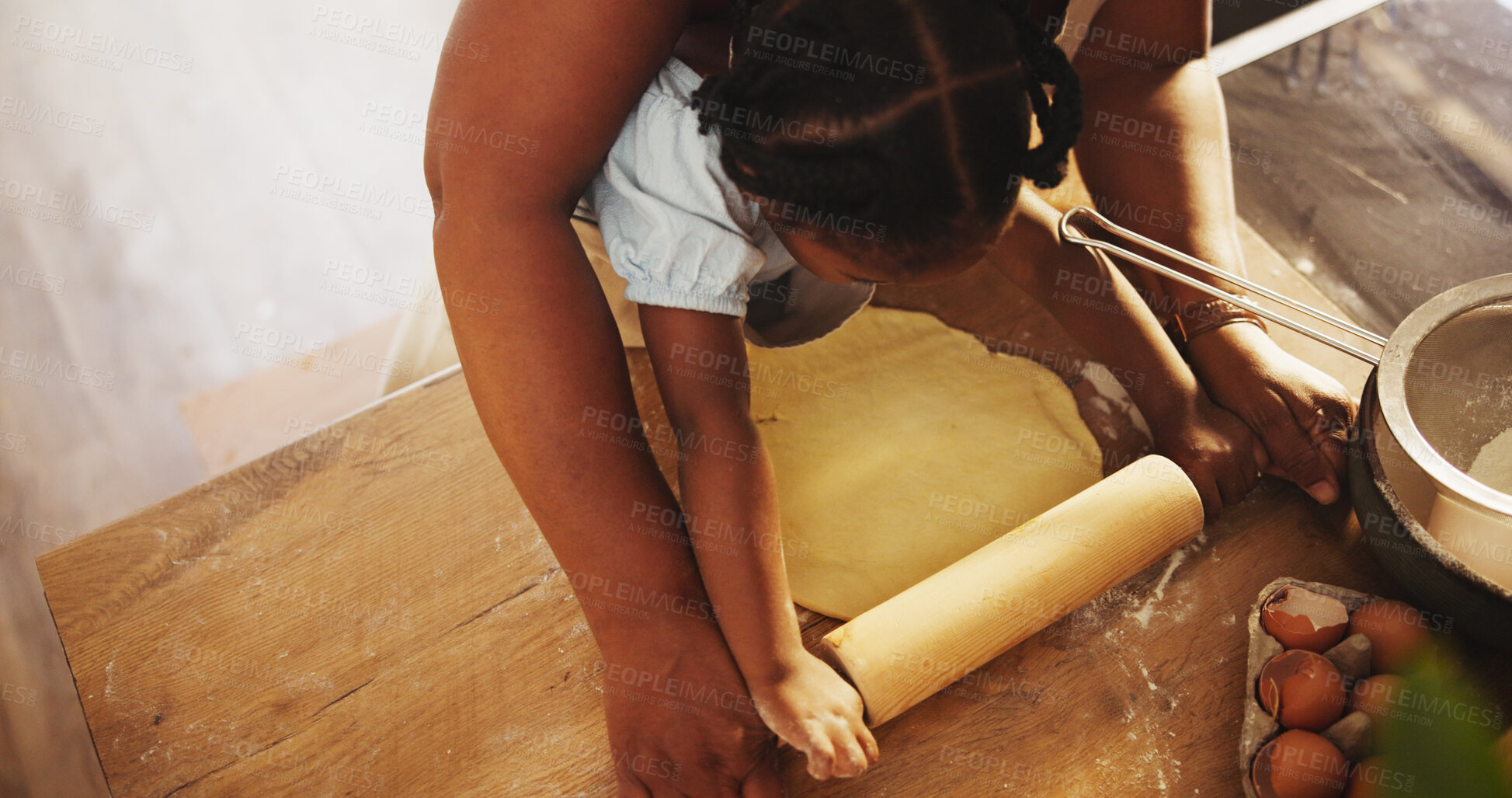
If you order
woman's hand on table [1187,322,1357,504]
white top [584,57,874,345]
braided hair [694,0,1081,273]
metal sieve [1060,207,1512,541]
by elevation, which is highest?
braided hair [694,0,1081,273]

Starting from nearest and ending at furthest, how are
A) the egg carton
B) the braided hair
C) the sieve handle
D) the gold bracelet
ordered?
the braided hair, the egg carton, the sieve handle, the gold bracelet

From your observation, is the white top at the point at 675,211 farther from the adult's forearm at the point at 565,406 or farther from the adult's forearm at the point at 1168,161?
the adult's forearm at the point at 1168,161

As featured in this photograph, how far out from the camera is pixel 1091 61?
1021 mm

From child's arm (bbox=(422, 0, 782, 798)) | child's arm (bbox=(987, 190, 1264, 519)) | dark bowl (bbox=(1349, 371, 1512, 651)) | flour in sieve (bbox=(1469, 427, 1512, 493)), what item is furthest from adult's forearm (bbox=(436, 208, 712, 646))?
flour in sieve (bbox=(1469, 427, 1512, 493))

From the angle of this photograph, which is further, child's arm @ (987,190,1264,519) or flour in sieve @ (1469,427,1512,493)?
child's arm @ (987,190,1264,519)

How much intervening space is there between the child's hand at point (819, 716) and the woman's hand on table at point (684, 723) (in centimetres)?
2

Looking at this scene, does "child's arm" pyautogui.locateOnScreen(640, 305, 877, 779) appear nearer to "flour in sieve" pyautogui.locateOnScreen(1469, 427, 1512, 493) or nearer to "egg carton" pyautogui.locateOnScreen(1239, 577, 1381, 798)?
"egg carton" pyautogui.locateOnScreen(1239, 577, 1381, 798)

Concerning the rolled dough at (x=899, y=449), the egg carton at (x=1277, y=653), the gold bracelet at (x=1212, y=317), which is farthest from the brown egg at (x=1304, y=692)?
the gold bracelet at (x=1212, y=317)

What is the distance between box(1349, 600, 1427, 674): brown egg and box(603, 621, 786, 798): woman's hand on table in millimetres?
509

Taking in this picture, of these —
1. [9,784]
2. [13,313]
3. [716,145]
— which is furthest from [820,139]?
[13,313]

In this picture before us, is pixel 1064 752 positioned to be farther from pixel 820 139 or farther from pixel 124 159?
pixel 124 159

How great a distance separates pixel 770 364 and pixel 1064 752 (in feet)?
1.61

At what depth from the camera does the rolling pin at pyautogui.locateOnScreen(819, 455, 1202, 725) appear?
72 cm

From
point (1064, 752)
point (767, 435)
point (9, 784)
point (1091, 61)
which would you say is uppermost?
point (1091, 61)
